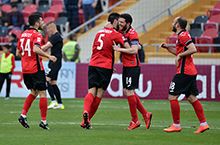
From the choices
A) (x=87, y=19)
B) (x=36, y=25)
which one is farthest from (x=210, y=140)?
(x=87, y=19)

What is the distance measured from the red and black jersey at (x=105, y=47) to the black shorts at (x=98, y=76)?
72mm

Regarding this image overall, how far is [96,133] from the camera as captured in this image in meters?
6.12

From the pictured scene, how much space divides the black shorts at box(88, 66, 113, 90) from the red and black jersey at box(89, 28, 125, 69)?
7cm

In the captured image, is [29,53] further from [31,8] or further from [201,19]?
[31,8]

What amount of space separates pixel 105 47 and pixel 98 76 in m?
0.51

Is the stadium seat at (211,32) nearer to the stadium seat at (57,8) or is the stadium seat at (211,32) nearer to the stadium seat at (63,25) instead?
the stadium seat at (63,25)

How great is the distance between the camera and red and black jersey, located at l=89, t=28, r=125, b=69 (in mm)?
6668

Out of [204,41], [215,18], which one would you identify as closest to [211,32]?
[204,41]

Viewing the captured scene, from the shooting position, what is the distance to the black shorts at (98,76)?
671 centimetres

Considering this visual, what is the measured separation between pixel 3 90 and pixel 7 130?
7.90 meters

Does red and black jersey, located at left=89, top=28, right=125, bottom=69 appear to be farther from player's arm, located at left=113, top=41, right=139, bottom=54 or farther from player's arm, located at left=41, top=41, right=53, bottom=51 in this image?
player's arm, located at left=41, top=41, right=53, bottom=51

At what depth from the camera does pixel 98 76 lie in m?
6.77

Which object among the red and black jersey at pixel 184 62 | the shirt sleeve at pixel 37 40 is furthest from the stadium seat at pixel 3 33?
the red and black jersey at pixel 184 62

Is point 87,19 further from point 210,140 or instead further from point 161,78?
point 210,140
